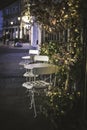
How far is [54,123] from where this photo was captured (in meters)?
5.49

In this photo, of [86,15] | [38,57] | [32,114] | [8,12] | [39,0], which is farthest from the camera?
[8,12]

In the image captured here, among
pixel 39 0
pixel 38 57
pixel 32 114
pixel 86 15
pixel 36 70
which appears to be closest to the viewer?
pixel 86 15

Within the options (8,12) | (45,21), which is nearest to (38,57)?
(45,21)

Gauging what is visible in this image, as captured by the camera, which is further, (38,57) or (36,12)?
(38,57)

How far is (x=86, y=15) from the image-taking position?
525 centimetres

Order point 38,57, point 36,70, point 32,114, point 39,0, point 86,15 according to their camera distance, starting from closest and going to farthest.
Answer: point 86,15
point 36,70
point 32,114
point 39,0
point 38,57

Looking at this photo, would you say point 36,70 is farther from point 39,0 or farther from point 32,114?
point 39,0

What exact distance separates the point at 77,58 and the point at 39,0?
161 cm

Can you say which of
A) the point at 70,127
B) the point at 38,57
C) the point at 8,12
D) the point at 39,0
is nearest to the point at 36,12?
the point at 39,0

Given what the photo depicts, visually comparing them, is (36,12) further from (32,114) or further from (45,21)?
(32,114)

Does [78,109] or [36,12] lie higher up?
[36,12]

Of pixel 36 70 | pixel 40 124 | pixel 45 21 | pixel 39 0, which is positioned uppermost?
pixel 39 0

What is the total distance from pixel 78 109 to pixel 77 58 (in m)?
0.98

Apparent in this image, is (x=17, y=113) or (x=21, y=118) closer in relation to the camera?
(x=21, y=118)
